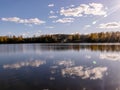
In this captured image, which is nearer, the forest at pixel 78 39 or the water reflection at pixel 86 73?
the water reflection at pixel 86 73

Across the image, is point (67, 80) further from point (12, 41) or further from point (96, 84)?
point (12, 41)

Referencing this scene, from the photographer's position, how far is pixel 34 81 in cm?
1376

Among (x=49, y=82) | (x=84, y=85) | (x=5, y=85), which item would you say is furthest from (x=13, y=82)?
(x=84, y=85)

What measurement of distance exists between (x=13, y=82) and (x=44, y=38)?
15622cm

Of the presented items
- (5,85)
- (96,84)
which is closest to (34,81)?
(5,85)

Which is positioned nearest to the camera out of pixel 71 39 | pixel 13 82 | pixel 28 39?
pixel 13 82

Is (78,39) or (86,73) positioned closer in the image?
(86,73)

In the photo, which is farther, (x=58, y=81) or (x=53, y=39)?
(x=53, y=39)

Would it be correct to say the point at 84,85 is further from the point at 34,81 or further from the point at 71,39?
the point at 71,39

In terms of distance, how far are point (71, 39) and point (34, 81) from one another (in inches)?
5746

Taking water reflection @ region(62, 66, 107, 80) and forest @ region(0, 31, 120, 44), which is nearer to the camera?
water reflection @ region(62, 66, 107, 80)

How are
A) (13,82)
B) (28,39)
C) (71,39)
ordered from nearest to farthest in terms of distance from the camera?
(13,82)
(71,39)
(28,39)

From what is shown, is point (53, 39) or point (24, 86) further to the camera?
point (53, 39)

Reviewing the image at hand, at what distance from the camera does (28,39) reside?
586ft
